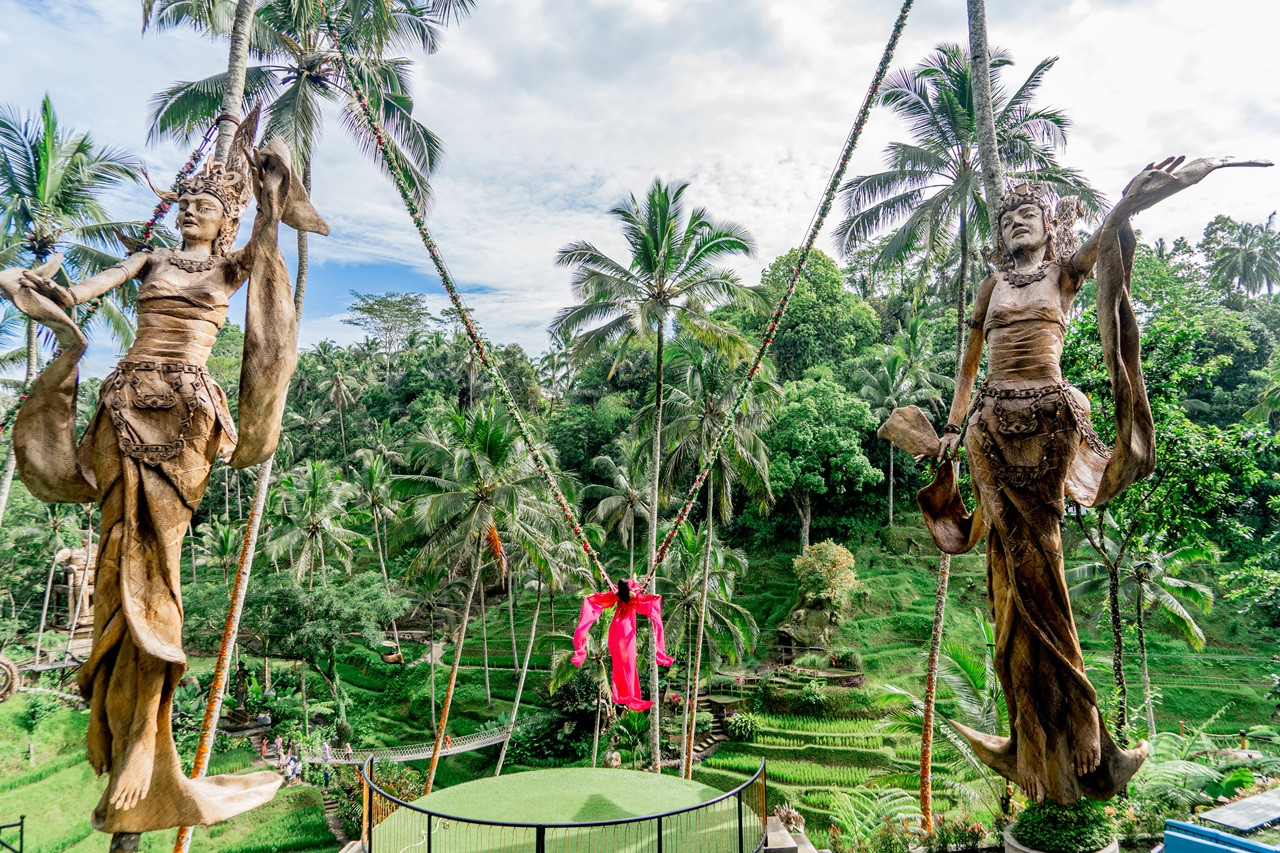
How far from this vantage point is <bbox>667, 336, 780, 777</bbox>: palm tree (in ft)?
54.1

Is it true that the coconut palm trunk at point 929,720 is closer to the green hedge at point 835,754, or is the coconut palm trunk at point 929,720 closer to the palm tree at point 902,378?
the green hedge at point 835,754

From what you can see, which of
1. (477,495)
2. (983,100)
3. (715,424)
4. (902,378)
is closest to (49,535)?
(477,495)

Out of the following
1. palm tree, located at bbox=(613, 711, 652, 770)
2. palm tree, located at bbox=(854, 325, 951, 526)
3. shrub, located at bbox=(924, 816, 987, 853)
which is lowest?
palm tree, located at bbox=(613, 711, 652, 770)

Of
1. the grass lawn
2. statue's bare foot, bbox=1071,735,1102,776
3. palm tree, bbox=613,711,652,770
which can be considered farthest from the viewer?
palm tree, bbox=613,711,652,770

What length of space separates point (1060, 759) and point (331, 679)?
21.7 metres

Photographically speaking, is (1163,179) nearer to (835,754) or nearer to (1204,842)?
(1204,842)

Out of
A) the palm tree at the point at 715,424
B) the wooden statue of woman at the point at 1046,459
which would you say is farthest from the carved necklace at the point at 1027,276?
the palm tree at the point at 715,424

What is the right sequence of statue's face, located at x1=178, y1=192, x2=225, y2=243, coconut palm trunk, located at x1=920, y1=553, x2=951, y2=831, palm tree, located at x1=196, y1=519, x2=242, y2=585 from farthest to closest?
palm tree, located at x1=196, y1=519, x2=242, y2=585, coconut palm trunk, located at x1=920, y1=553, x2=951, y2=831, statue's face, located at x1=178, y1=192, x2=225, y2=243

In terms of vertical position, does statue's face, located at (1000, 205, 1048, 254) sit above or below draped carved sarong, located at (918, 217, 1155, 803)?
above

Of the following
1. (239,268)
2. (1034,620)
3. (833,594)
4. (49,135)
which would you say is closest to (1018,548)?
(1034,620)

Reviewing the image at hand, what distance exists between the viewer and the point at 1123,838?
621 cm

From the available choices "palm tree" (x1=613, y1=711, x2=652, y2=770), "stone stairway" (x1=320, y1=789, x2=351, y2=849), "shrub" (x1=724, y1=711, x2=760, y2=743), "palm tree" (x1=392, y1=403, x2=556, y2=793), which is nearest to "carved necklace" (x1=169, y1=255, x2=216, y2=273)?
"palm tree" (x1=392, y1=403, x2=556, y2=793)

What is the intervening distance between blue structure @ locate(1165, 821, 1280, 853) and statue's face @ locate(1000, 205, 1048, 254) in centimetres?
353

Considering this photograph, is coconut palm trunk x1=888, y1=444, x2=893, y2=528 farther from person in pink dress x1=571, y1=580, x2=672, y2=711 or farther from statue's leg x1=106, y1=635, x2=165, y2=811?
statue's leg x1=106, y1=635, x2=165, y2=811
